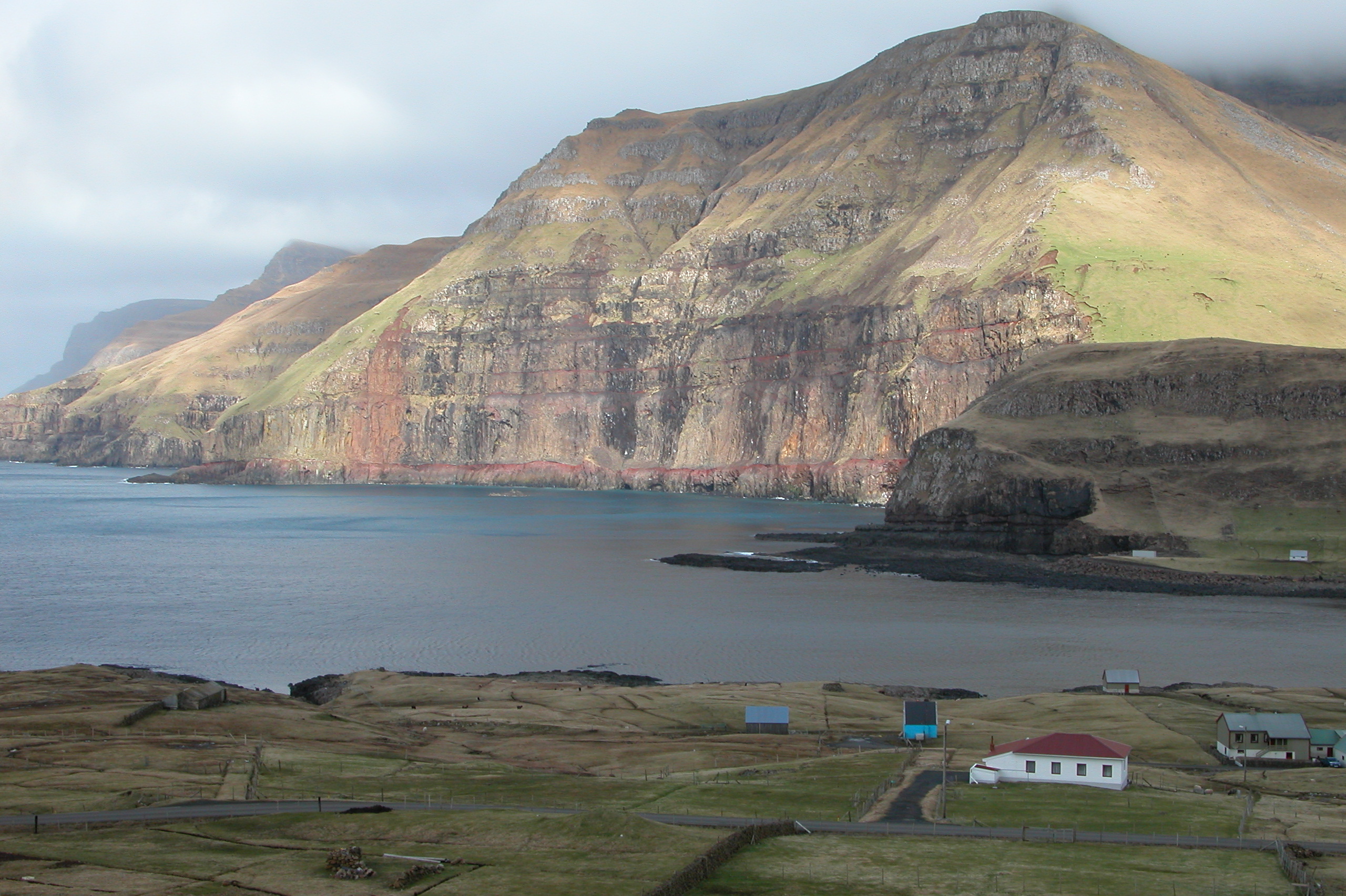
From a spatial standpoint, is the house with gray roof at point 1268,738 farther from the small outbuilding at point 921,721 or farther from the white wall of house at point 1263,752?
the small outbuilding at point 921,721

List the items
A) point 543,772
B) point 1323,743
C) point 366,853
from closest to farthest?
point 366,853 → point 543,772 → point 1323,743

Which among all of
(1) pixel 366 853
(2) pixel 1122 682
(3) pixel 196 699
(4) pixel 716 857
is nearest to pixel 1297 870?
(4) pixel 716 857

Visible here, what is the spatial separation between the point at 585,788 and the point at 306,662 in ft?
150

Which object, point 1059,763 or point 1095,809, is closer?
point 1095,809

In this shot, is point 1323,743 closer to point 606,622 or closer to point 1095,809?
point 1095,809

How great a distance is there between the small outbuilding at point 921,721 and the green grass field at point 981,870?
19.7 meters

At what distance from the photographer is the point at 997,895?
29875mm

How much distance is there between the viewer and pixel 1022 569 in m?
130

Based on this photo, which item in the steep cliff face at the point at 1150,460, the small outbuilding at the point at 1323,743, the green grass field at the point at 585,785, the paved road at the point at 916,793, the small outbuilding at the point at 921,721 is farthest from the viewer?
the steep cliff face at the point at 1150,460

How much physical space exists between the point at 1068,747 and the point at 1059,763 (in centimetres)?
84

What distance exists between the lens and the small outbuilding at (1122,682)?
68.2m

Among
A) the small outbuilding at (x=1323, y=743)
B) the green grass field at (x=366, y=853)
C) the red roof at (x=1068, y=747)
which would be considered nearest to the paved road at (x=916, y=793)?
the red roof at (x=1068, y=747)

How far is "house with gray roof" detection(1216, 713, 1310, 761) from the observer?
5344 centimetres

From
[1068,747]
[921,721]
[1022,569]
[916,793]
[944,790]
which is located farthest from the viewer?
[1022,569]
